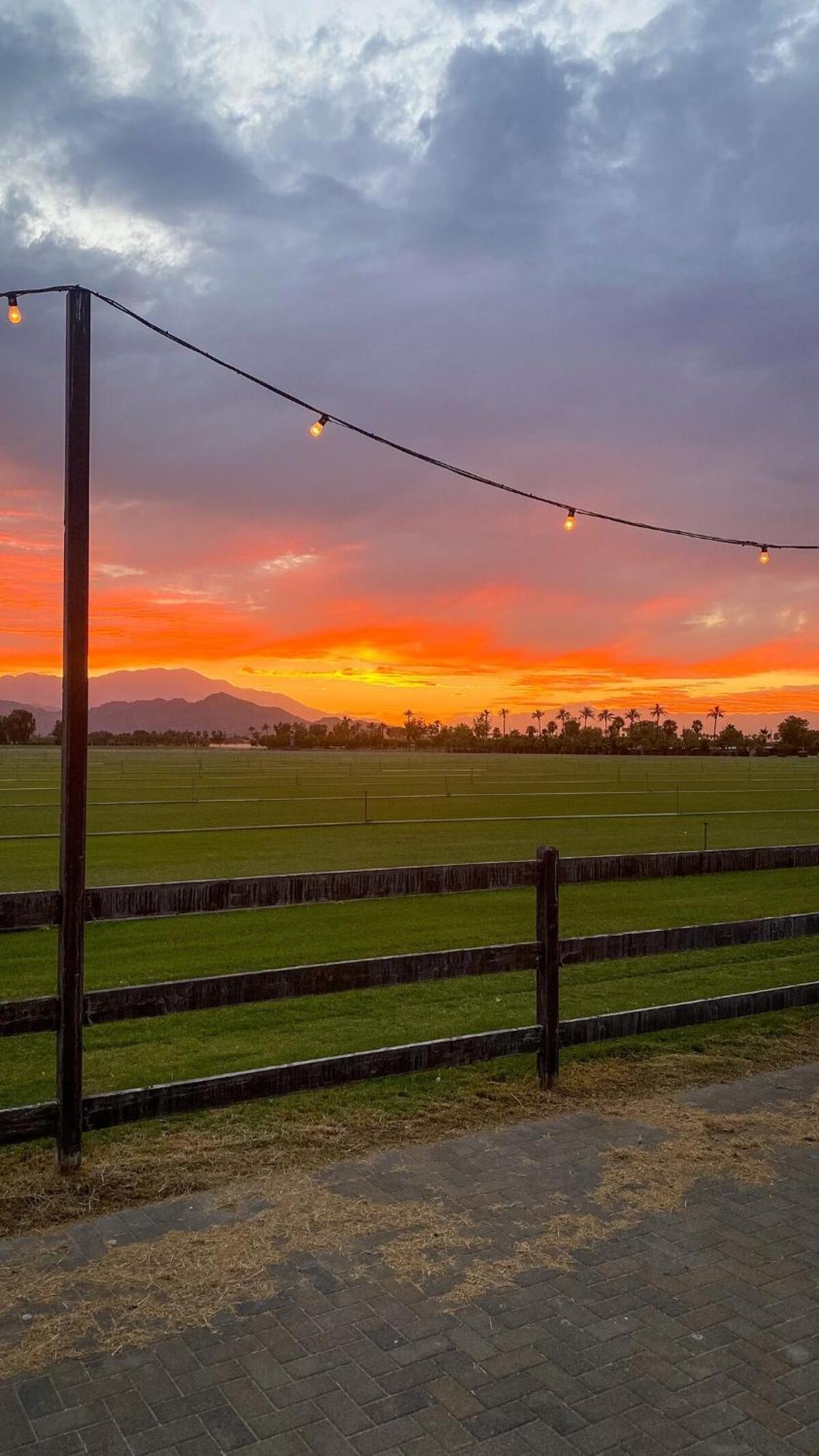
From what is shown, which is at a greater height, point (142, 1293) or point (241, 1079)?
point (241, 1079)

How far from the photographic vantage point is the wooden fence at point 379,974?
508 cm

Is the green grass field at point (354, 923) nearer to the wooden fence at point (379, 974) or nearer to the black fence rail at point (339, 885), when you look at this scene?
the wooden fence at point (379, 974)

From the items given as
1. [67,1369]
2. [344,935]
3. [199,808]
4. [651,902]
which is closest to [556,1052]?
[67,1369]

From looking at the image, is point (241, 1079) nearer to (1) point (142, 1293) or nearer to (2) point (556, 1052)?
(1) point (142, 1293)

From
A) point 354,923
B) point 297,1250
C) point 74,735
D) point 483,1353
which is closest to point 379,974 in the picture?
point 297,1250

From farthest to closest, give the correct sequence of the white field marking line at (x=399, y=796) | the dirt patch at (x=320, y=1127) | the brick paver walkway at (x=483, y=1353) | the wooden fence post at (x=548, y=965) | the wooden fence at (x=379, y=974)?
the white field marking line at (x=399, y=796) < the wooden fence post at (x=548, y=965) < the wooden fence at (x=379, y=974) < the dirt patch at (x=320, y=1127) < the brick paver walkway at (x=483, y=1353)

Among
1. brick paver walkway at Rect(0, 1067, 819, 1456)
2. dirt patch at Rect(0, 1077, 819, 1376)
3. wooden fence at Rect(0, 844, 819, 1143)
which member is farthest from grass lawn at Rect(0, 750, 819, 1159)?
brick paver walkway at Rect(0, 1067, 819, 1456)

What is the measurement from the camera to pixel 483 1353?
361cm

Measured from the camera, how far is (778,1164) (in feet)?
17.5

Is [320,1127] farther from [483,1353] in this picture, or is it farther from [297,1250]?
[483,1353]

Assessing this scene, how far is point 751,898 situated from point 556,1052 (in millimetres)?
11026

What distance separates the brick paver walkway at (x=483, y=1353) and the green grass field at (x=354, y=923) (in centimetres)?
231

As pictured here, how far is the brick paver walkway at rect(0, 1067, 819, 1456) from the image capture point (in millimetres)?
3188

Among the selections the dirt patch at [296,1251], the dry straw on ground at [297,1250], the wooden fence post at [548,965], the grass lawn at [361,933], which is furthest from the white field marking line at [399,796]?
the dirt patch at [296,1251]
